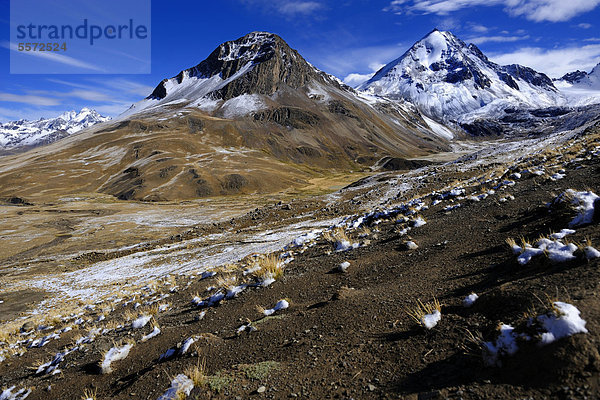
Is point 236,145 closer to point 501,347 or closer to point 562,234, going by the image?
point 562,234

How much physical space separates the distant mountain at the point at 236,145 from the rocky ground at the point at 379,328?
6697 cm

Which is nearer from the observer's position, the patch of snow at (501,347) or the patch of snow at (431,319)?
the patch of snow at (501,347)

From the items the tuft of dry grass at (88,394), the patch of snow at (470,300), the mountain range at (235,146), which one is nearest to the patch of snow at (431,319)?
the patch of snow at (470,300)

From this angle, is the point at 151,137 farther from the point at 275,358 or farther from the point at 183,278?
the point at 275,358

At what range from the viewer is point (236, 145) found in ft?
400

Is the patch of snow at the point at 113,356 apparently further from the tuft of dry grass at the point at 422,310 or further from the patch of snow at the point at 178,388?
the tuft of dry grass at the point at 422,310

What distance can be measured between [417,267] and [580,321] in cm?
395

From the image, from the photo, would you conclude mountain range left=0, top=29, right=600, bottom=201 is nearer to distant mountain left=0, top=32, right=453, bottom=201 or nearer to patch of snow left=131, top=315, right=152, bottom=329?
distant mountain left=0, top=32, right=453, bottom=201

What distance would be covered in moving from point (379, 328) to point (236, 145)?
12260 cm

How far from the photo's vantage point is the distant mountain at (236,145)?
7946 centimetres

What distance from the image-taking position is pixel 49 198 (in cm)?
7331

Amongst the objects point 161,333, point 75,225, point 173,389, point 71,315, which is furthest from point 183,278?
point 75,225

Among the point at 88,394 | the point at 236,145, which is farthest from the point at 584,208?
the point at 236,145

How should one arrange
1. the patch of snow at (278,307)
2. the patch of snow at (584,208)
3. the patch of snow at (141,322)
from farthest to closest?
the patch of snow at (141,322) → the patch of snow at (278,307) → the patch of snow at (584,208)
